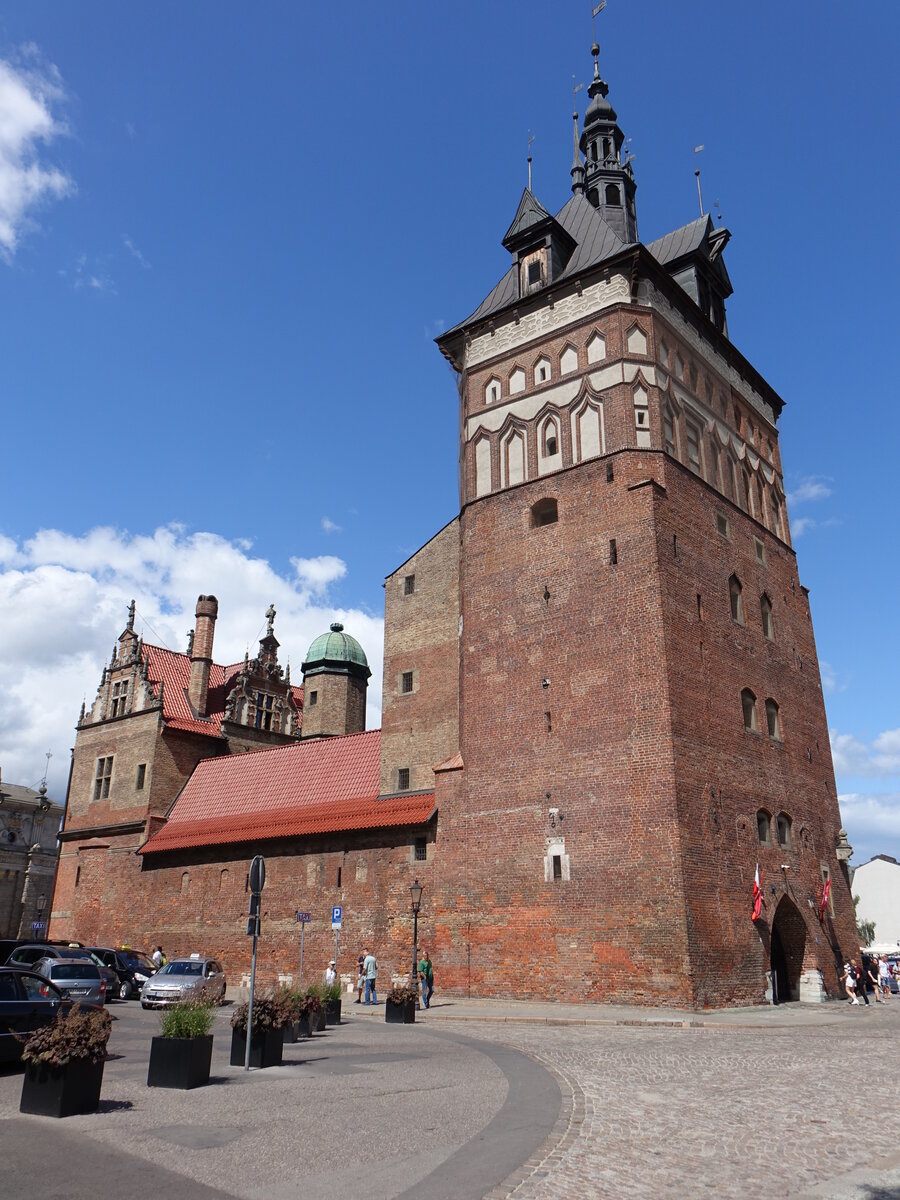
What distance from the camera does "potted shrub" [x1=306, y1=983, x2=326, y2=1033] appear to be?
661 inches

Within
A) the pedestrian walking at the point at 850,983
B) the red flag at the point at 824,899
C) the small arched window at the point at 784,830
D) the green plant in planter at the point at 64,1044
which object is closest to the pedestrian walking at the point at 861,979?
the pedestrian walking at the point at 850,983

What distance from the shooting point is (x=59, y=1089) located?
8883mm

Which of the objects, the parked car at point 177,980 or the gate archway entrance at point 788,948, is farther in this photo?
the gate archway entrance at point 788,948

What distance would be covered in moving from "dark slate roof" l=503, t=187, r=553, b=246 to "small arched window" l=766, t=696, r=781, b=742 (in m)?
17.8

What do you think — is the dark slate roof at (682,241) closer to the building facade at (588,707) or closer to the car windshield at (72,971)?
the building facade at (588,707)

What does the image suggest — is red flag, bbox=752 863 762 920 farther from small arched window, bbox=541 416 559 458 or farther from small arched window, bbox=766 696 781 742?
small arched window, bbox=541 416 559 458

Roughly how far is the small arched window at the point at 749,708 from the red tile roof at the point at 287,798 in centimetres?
969

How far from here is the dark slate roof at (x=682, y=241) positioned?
34.5 metres

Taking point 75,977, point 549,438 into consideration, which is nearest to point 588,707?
point 549,438

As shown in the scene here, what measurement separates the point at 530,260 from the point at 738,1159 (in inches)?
1176

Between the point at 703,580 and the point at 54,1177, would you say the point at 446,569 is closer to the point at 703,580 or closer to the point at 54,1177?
the point at 703,580

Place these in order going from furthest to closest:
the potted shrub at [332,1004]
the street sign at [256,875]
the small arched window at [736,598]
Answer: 1. the small arched window at [736,598]
2. the potted shrub at [332,1004]
3. the street sign at [256,875]

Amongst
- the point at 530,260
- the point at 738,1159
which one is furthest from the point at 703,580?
the point at 738,1159

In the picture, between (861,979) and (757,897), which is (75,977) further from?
(861,979)
